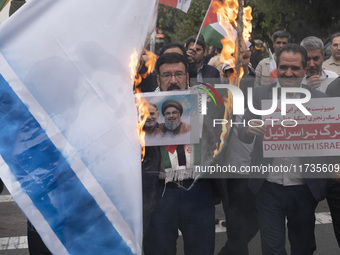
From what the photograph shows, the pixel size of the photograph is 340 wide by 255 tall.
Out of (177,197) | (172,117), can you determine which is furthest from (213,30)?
(177,197)

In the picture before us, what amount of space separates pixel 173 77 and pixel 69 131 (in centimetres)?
95

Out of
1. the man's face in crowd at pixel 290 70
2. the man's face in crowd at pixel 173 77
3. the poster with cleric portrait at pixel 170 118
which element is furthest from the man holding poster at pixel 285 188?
the man's face in crowd at pixel 173 77

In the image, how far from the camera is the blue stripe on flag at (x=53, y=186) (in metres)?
3.21

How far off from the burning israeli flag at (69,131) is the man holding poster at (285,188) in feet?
3.70

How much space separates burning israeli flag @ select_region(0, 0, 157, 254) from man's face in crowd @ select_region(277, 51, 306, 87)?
1.23 meters

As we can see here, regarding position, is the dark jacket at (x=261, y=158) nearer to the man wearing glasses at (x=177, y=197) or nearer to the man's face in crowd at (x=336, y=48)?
the man wearing glasses at (x=177, y=197)

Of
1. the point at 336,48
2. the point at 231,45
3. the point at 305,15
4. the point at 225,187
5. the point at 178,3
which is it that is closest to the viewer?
the point at 225,187

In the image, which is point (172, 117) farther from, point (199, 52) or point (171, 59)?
point (199, 52)

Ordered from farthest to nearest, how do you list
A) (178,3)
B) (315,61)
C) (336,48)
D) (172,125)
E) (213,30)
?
(213,30) < (178,3) < (336,48) < (315,61) < (172,125)

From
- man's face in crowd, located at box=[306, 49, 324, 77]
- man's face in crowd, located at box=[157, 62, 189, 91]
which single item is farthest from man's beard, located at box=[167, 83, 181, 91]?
man's face in crowd, located at box=[306, 49, 324, 77]

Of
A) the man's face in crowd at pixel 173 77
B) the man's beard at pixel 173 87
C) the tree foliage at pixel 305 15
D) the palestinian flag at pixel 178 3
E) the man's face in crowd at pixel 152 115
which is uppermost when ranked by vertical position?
the palestinian flag at pixel 178 3

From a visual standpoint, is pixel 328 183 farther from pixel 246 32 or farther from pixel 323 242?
pixel 323 242

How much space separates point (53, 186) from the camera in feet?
10.6

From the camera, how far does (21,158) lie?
3.24m
